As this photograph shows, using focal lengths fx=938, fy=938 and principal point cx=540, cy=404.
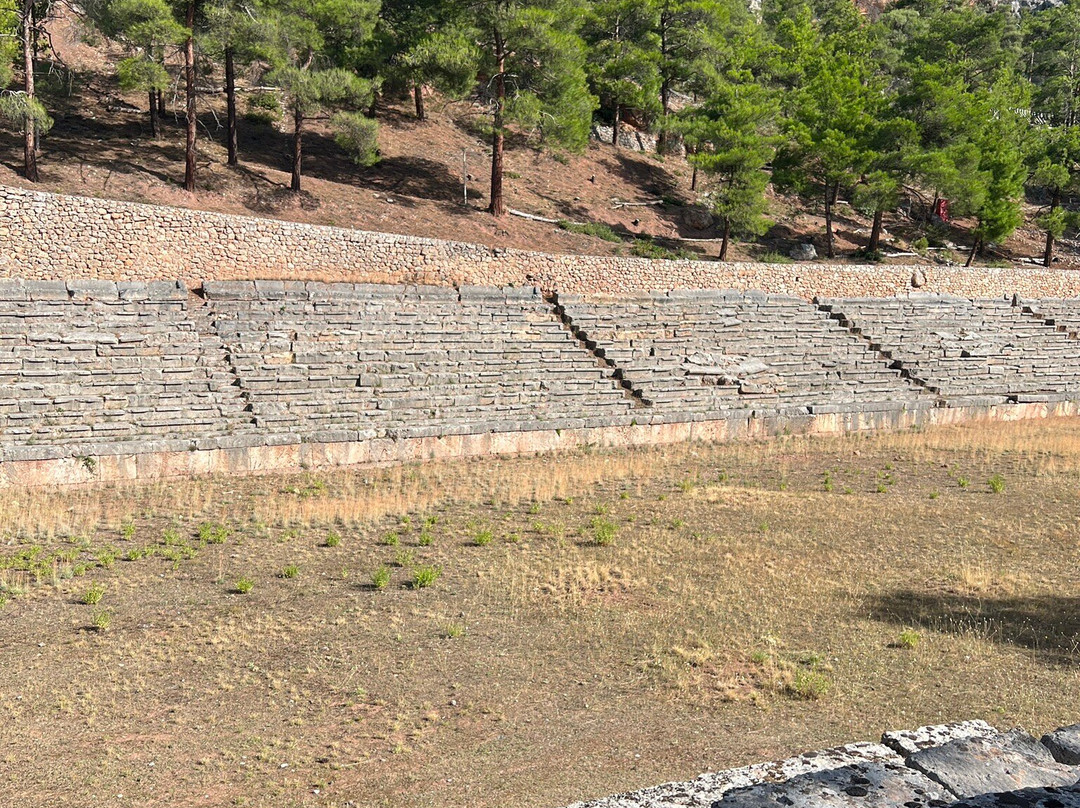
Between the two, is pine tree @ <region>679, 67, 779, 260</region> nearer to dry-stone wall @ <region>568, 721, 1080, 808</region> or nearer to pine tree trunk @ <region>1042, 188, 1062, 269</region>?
pine tree trunk @ <region>1042, 188, 1062, 269</region>

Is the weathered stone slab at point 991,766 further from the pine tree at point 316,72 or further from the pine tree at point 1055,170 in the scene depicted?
the pine tree at point 1055,170

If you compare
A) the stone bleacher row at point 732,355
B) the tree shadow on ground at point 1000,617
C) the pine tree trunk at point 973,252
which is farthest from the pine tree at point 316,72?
the pine tree trunk at point 973,252

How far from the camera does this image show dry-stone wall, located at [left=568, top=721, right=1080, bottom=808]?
377 centimetres

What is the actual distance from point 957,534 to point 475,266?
14.6 m

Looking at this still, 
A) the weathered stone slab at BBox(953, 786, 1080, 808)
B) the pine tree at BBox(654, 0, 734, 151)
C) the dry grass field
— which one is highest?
the pine tree at BBox(654, 0, 734, 151)

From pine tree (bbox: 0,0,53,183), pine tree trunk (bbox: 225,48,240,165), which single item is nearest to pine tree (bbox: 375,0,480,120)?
pine tree trunk (bbox: 225,48,240,165)

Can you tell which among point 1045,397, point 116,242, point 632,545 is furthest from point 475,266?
point 1045,397

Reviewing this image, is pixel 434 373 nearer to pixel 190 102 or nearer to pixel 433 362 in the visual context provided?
pixel 433 362

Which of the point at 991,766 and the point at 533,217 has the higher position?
the point at 533,217

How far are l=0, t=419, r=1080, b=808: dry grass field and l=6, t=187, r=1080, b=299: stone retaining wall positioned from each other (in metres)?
8.10

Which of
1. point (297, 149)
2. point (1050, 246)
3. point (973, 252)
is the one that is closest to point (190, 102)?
point (297, 149)

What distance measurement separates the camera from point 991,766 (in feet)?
14.0

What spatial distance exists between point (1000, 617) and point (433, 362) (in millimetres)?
12803

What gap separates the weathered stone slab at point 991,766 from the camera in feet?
13.5
